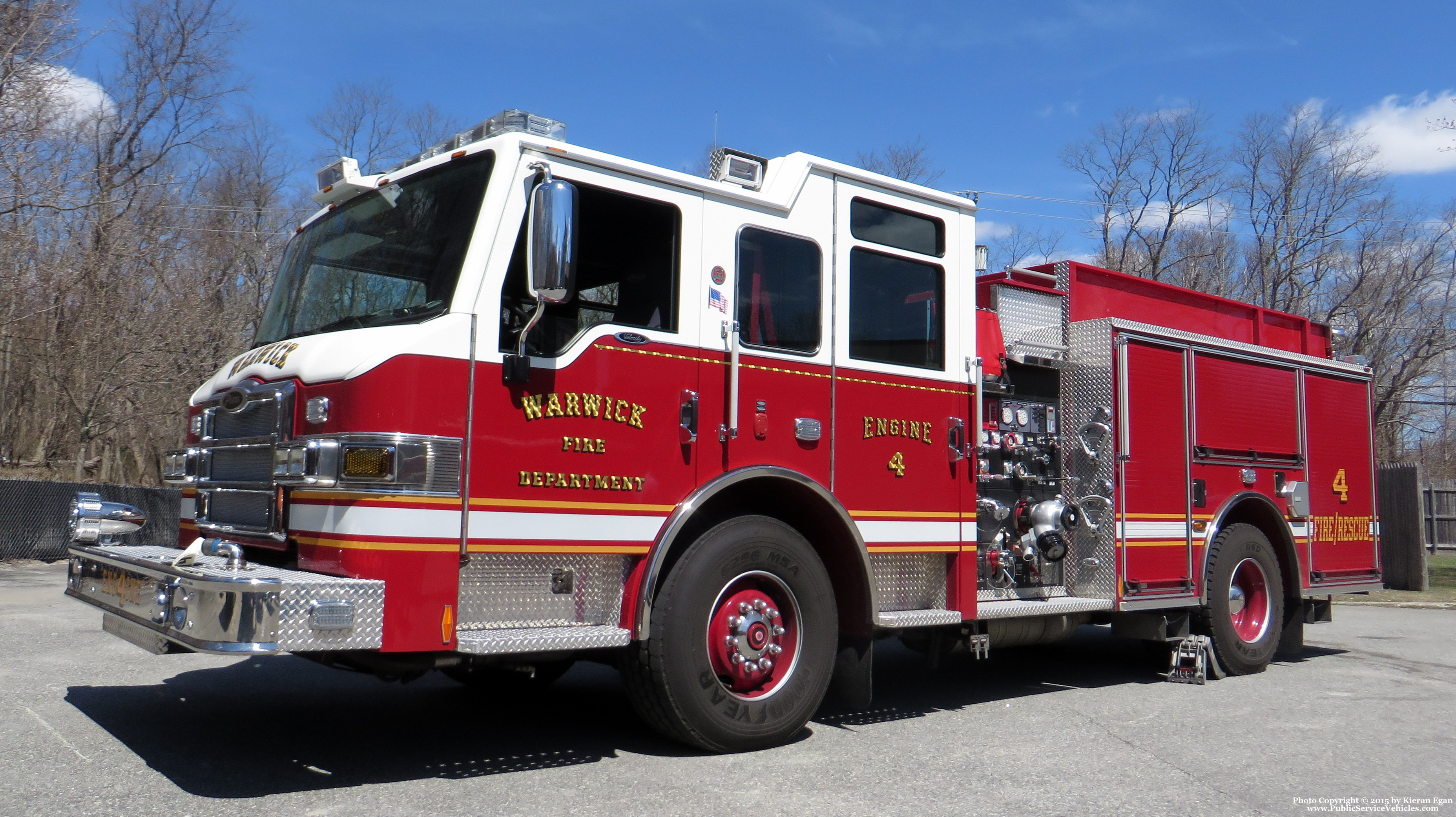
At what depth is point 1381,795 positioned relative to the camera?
4570mm

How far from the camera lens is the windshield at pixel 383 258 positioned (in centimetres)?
444

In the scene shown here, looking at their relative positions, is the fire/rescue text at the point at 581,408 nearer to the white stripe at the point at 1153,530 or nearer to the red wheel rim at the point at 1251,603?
the white stripe at the point at 1153,530

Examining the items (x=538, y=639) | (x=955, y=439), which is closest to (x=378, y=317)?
(x=538, y=639)

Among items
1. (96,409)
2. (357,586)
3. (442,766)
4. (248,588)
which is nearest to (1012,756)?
(442,766)

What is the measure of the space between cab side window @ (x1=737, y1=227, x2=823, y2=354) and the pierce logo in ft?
6.60

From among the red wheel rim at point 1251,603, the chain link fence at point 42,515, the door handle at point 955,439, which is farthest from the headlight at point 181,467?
the chain link fence at point 42,515

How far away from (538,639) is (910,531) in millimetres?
2268

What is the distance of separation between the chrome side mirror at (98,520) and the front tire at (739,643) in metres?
2.65

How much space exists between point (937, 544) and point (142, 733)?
4.03 metres

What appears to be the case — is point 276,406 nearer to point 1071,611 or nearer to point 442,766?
point 442,766

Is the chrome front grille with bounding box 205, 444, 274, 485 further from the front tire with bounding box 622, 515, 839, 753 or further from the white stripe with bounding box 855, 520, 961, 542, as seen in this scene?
the white stripe with bounding box 855, 520, 961, 542

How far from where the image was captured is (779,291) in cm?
530

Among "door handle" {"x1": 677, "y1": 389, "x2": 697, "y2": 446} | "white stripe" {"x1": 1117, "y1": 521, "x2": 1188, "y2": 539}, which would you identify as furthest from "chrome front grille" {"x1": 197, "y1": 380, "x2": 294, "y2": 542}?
"white stripe" {"x1": 1117, "y1": 521, "x2": 1188, "y2": 539}

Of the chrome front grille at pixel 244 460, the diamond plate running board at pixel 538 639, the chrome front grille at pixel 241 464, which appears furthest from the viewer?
the chrome front grille at pixel 241 464
